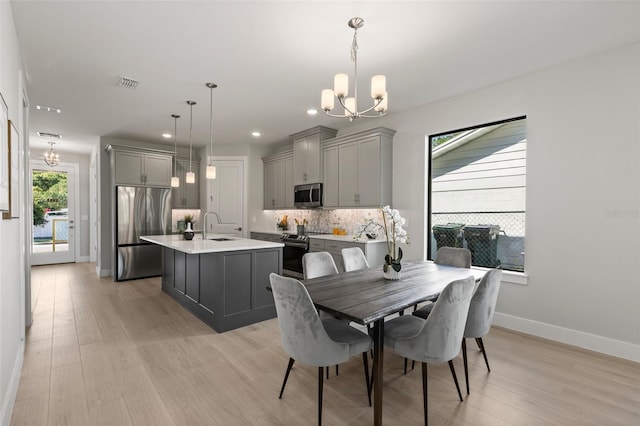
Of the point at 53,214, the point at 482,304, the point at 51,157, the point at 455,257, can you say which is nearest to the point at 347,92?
the point at 482,304

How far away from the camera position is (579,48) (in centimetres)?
288

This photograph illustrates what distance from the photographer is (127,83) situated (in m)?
3.58

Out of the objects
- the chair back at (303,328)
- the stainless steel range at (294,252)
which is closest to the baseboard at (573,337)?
the chair back at (303,328)

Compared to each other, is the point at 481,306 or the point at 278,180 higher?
the point at 278,180

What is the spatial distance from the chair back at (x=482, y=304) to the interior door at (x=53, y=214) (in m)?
9.05

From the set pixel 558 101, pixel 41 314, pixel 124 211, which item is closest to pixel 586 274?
pixel 558 101

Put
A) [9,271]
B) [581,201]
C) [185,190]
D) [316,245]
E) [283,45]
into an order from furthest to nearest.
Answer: [185,190]
[316,245]
[581,201]
[283,45]
[9,271]

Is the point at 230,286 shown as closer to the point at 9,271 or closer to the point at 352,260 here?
the point at 352,260

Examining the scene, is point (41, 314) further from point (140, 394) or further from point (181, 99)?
point (181, 99)

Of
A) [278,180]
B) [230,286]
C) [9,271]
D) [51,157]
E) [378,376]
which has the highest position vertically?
[51,157]

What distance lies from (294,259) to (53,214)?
6.36 metres

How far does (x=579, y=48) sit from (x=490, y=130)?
1.14 m

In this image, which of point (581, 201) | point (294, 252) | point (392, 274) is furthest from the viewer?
point (294, 252)

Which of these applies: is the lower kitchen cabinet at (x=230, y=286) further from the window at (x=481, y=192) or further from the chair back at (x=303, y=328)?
the window at (x=481, y=192)
